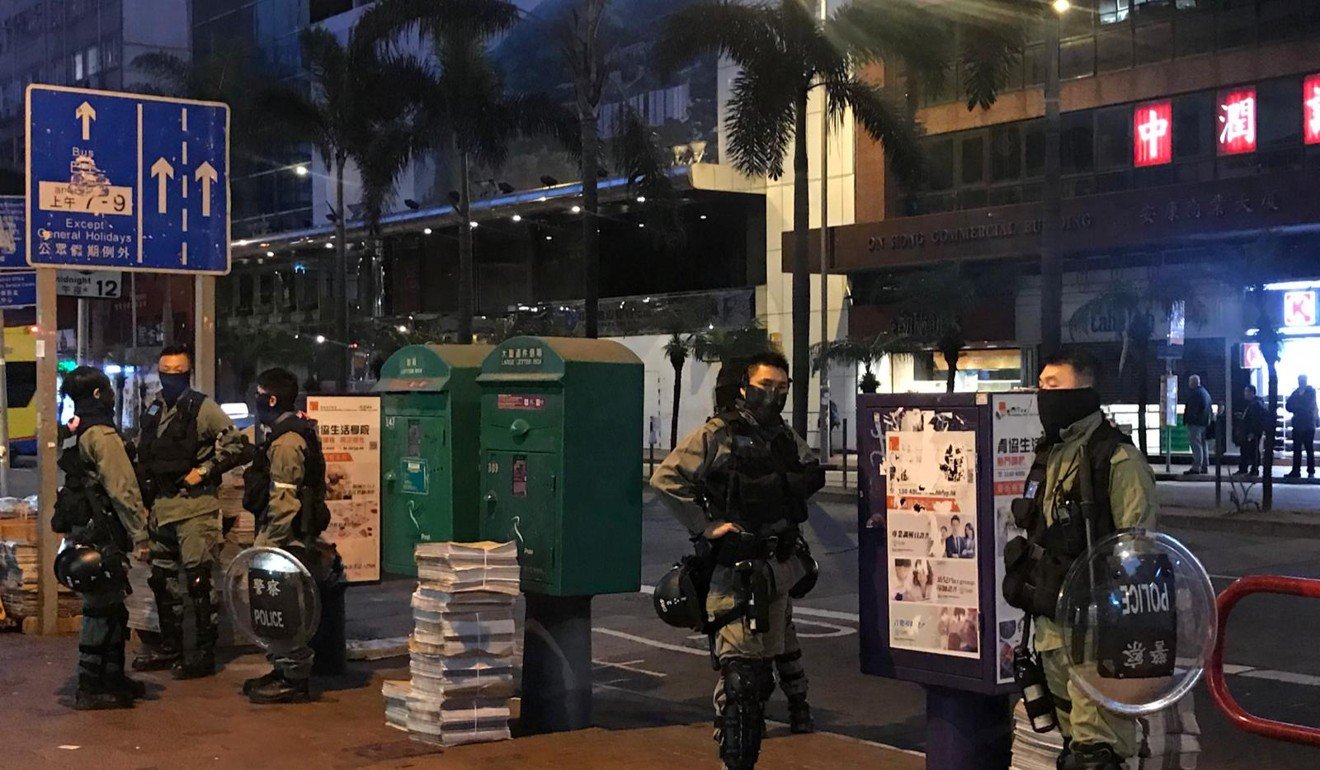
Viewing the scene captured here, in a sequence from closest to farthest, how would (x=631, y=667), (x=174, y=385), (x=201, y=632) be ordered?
(x=174, y=385) < (x=201, y=632) < (x=631, y=667)

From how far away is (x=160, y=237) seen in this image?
11.7 m

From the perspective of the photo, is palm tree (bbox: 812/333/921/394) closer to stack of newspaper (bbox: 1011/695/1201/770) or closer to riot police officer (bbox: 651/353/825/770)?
riot police officer (bbox: 651/353/825/770)

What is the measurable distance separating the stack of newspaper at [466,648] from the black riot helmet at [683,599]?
1.44m

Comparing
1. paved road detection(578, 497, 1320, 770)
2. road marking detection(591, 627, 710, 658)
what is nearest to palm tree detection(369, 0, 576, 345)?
paved road detection(578, 497, 1320, 770)

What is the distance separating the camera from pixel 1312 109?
31.5 m

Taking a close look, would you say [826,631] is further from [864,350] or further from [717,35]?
[864,350]

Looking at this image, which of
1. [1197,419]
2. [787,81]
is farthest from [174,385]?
[1197,419]

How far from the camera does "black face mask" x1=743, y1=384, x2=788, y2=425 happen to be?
680 cm

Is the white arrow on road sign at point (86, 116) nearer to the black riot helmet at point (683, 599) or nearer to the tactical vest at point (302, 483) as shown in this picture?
the tactical vest at point (302, 483)

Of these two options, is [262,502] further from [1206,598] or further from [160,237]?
[1206,598]

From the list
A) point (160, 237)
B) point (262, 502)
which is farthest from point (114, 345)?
point (262, 502)

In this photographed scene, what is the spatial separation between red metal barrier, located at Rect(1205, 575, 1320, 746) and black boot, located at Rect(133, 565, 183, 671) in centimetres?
662

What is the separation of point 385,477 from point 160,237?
3772mm

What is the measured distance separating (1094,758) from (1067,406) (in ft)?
4.06
